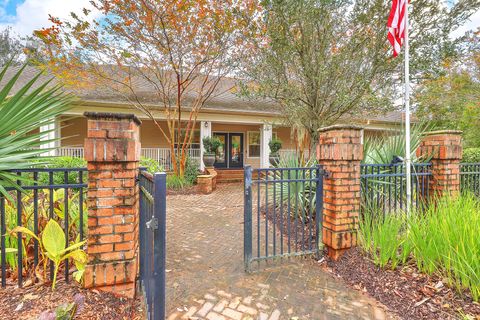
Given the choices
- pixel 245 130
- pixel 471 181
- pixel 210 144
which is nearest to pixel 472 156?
pixel 471 181

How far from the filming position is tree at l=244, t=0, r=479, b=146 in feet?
16.9

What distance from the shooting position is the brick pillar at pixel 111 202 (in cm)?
213

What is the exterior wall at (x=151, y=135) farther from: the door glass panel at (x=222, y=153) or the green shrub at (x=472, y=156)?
the green shrub at (x=472, y=156)

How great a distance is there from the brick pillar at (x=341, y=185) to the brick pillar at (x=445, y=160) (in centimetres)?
171

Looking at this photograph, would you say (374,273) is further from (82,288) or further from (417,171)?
(82,288)

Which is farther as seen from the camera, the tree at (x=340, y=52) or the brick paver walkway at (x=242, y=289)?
the tree at (x=340, y=52)

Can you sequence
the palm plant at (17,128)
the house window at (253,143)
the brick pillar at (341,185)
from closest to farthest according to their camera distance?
1. the palm plant at (17,128)
2. the brick pillar at (341,185)
3. the house window at (253,143)

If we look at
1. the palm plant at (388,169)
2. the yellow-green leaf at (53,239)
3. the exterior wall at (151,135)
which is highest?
the exterior wall at (151,135)

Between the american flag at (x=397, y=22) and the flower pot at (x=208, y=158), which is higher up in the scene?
the american flag at (x=397, y=22)

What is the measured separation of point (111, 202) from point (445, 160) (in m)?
4.77

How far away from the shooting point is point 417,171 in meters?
4.11

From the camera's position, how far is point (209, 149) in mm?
10617

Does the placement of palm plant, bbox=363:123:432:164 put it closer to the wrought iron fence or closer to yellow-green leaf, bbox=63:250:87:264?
the wrought iron fence

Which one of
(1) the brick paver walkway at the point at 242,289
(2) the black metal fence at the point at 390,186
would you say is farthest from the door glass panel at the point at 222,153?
(2) the black metal fence at the point at 390,186
